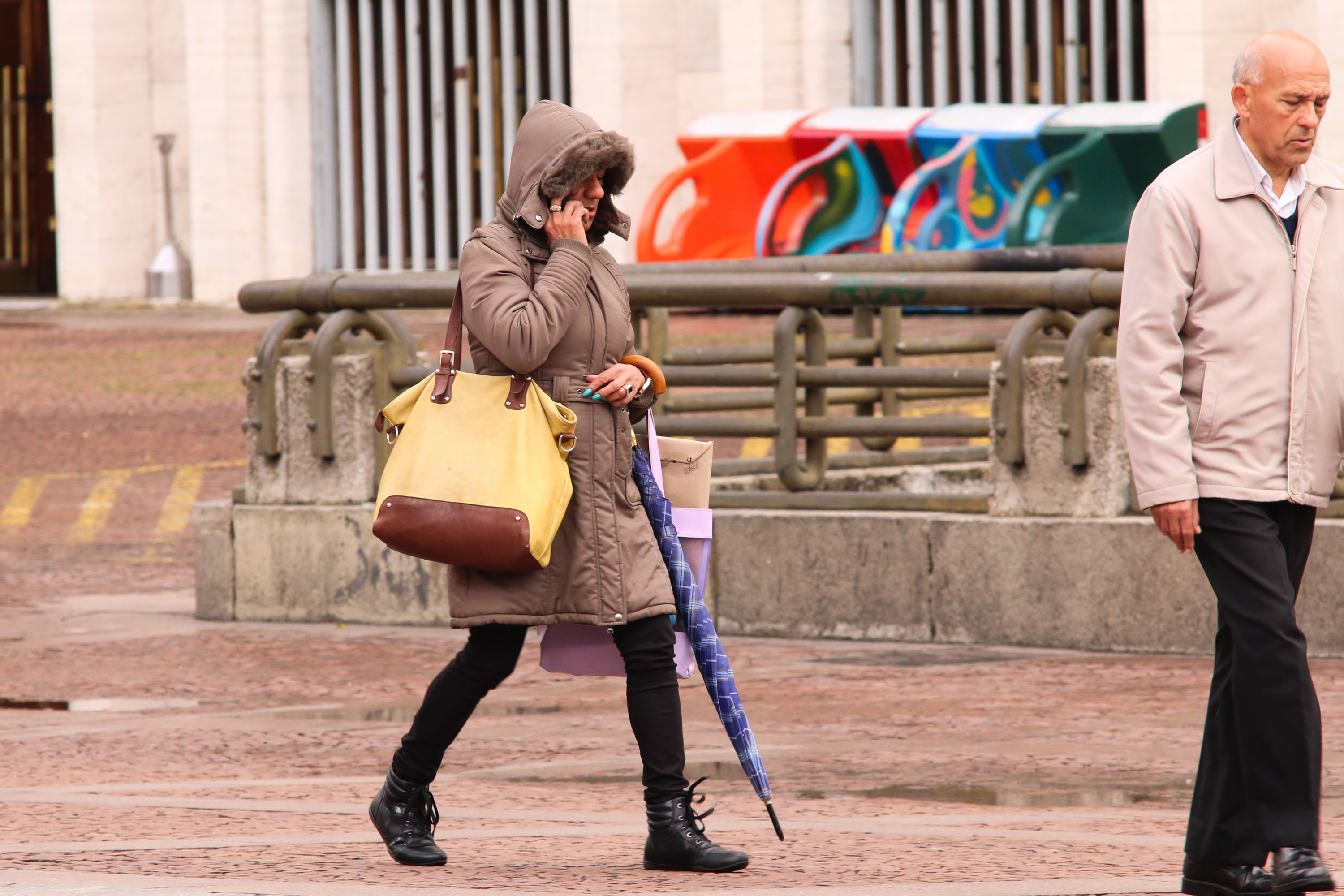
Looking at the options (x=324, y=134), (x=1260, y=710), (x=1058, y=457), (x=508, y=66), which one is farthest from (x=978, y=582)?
(x=324, y=134)

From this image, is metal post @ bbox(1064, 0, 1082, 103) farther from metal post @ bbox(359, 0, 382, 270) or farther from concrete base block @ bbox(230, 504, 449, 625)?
concrete base block @ bbox(230, 504, 449, 625)

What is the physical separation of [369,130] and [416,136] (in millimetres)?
640

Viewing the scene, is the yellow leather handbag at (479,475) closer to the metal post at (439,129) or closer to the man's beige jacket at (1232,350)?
the man's beige jacket at (1232,350)

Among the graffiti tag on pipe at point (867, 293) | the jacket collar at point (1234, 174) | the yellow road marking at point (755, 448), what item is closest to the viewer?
the jacket collar at point (1234, 174)

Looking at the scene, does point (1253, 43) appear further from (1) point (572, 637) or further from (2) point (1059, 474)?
(2) point (1059, 474)

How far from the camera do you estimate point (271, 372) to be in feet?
27.5

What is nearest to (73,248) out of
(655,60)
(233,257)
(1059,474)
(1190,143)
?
(233,257)

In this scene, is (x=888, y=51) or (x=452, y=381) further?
(x=888, y=51)

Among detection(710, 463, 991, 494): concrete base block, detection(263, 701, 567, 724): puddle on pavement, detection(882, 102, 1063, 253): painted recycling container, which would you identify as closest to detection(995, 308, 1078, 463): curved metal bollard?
detection(710, 463, 991, 494): concrete base block

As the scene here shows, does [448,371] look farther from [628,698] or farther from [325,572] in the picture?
[325,572]

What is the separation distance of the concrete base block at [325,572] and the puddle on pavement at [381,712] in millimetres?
1507

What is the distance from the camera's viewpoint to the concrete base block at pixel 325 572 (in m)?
8.36

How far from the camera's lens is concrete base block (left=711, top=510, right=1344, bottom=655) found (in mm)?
7242

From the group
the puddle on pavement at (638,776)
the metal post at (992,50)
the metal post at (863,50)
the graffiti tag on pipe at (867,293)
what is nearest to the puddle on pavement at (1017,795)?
the puddle on pavement at (638,776)
